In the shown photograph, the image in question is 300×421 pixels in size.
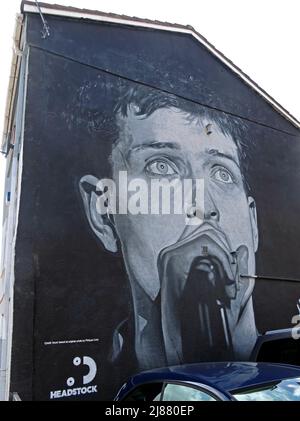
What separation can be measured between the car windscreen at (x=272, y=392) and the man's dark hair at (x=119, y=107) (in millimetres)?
5621

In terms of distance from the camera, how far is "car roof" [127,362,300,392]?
3576 mm

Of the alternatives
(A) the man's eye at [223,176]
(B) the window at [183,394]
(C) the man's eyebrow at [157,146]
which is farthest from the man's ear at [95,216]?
(B) the window at [183,394]

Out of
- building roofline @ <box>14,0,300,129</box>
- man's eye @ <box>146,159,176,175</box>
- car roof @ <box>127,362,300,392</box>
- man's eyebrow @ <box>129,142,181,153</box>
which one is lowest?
car roof @ <box>127,362,300,392</box>

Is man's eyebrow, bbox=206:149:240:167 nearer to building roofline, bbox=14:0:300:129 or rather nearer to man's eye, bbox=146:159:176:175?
man's eye, bbox=146:159:176:175

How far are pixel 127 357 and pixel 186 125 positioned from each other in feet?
17.4

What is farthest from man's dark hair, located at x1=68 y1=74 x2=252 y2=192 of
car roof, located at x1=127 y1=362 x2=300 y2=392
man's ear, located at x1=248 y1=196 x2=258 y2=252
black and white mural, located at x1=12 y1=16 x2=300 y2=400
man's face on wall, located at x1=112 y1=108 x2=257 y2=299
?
car roof, located at x1=127 y1=362 x2=300 y2=392

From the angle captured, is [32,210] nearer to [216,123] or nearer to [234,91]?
[216,123]

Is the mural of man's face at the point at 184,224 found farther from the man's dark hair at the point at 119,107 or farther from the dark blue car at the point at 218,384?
the dark blue car at the point at 218,384

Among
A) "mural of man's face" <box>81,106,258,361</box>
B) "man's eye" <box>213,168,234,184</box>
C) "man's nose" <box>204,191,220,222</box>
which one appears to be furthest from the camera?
"man's eye" <box>213,168,234,184</box>

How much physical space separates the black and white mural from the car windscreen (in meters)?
3.77

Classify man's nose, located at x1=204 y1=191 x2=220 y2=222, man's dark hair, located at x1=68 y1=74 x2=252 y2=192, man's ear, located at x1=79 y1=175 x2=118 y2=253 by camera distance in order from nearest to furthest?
man's ear, located at x1=79 y1=175 x2=118 y2=253, man's dark hair, located at x1=68 y1=74 x2=252 y2=192, man's nose, located at x1=204 y1=191 x2=220 y2=222

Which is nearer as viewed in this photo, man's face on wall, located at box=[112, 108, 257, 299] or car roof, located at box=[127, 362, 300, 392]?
car roof, located at box=[127, 362, 300, 392]

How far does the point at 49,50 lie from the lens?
780 cm

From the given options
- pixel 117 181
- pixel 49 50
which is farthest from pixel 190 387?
pixel 49 50
